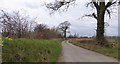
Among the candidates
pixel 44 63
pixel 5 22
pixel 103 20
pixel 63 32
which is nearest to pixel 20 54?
pixel 44 63

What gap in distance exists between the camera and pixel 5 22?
14.2m

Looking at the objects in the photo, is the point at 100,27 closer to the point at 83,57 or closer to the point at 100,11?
the point at 100,11

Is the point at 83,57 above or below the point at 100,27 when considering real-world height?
below

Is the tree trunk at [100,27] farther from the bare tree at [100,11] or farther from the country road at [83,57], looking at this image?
the country road at [83,57]

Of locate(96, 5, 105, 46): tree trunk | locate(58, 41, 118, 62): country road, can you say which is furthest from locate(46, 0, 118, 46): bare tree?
locate(58, 41, 118, 62): country road

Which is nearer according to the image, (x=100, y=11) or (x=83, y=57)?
(x=83, y=57)

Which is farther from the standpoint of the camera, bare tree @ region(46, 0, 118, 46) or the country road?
bare tree @ region(46, 0, 118, 46)

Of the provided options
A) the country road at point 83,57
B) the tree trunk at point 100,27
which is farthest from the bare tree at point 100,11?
the country road at point 83,57

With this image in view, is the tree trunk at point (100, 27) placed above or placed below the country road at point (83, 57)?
above

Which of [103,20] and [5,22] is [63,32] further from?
[5,22]

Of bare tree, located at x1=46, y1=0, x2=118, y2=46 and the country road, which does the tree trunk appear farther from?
the country road

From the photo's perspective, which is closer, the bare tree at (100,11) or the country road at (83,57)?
the country road at (83,57)

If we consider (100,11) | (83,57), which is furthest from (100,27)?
(83,57)

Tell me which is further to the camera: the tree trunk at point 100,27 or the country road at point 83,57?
the tree trunk at point 100,27
